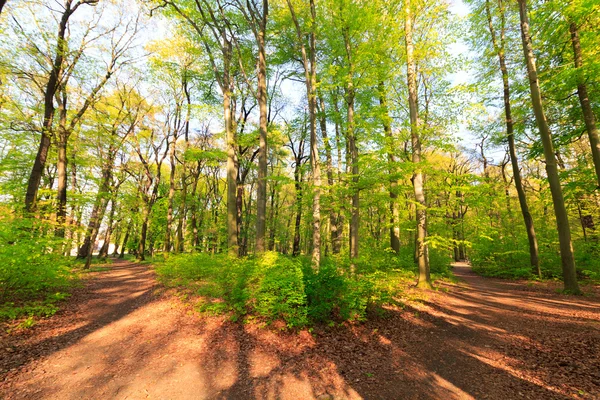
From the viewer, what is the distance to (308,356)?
495 cm

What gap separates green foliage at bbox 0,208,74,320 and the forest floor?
25.2 inches

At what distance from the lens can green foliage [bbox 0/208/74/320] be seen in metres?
5.80

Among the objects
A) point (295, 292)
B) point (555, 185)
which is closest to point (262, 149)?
point (295, 292)

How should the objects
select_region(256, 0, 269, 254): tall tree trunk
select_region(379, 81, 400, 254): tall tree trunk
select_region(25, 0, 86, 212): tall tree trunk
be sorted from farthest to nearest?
select_region(256, 0, 269, 254): tall tree trunk, select_region(25, 0, 86, 212): tall tree trunk, select_region(379, 81, 400, 254): tall tree trunk

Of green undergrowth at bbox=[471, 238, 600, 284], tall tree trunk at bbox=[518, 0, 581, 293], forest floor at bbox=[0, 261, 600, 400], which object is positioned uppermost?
tall tree trunk at bbox=[518, 0, 581, 293]

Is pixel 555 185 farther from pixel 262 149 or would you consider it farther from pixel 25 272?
pixel 25 272

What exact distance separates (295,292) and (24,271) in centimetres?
681

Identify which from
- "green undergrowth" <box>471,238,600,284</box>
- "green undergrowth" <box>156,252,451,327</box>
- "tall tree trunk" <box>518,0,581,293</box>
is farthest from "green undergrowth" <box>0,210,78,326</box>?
"green undergrowth" <box>471,238,600,284</box>

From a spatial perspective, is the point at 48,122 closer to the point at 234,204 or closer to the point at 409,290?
the point at 234,204

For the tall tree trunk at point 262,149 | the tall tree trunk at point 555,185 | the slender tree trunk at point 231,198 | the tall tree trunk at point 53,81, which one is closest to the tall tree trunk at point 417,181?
the tall tree trunk at point 555,185

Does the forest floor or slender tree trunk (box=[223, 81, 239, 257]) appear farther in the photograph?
slender tree trunk (box=[223, 81, 239, 257])

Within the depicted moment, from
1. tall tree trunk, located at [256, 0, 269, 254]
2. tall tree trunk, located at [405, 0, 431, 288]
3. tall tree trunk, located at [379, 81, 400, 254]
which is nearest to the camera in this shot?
tall tree trunk, located at [379, 81, 400, 254]

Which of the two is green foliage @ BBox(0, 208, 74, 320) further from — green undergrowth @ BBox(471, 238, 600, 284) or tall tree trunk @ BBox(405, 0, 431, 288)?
green undergrowth @ BBox(471, 238, 600, 284)

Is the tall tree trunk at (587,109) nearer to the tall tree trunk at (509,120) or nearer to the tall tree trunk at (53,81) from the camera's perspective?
the tall tree trunk at (509,120)
